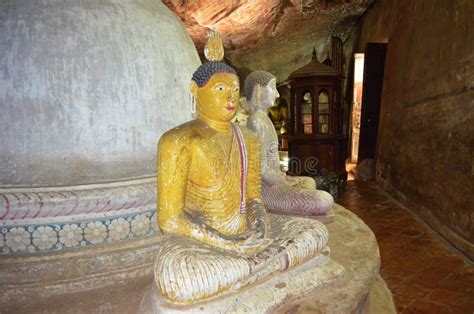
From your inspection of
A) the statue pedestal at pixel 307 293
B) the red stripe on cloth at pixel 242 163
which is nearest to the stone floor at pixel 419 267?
the statue pedestal at pixel 307 293

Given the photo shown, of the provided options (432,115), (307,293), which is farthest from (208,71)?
(432,115)

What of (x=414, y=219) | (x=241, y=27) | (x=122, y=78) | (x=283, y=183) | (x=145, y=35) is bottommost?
(x=414, y=219)

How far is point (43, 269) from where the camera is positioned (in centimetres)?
205

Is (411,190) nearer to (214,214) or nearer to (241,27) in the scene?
(214,214)

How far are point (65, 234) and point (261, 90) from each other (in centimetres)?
186

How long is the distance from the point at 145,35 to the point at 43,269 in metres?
1.73

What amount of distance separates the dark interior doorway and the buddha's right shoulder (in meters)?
6.66

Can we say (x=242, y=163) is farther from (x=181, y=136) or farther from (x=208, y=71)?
(x=208, y=71)

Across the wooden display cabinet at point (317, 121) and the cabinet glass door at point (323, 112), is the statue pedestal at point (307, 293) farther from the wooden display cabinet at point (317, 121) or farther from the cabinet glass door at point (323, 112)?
the cabinet glass door at point (323, 112)

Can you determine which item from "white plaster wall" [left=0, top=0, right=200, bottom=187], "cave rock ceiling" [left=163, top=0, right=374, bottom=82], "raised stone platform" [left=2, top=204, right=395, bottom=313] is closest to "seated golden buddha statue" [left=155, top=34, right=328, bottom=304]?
"raised stone platform" [left=2, top=204, right=395, bottom=313]

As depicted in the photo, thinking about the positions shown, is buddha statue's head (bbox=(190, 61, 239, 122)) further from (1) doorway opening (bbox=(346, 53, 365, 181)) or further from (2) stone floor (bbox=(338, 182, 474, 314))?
(1) doorway opening (bbox=(346, 53, 365, 181))

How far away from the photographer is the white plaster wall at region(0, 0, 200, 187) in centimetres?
216

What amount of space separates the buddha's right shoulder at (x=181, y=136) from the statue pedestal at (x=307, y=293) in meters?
0.72

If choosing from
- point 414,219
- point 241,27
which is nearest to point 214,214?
point 414,219
